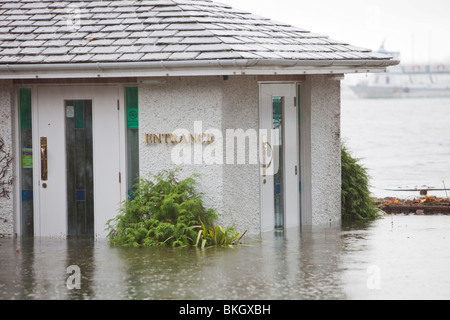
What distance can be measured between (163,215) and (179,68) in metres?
2.16

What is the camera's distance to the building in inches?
462

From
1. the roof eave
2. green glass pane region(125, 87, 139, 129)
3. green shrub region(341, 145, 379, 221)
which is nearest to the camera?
the roof eave

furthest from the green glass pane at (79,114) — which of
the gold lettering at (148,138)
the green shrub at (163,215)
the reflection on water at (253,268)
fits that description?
the reflection on water at (253,268)

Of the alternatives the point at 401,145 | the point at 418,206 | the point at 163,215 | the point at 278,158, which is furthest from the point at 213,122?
the point at 401,145

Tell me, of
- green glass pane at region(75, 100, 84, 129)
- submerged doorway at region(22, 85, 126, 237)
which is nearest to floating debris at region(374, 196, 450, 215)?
submerged doorway at region(22, 85, 126, 237)

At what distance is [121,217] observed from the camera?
11734mm

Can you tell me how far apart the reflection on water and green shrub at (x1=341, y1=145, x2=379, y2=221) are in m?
1.37

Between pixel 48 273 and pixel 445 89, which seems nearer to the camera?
pixel 48 273

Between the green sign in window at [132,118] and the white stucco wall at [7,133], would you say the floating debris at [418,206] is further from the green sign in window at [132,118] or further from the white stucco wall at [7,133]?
the white stucco wall at [7,133]

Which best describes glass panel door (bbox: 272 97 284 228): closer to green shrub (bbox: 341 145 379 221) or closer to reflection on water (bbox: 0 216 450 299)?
reflection on water (bbox: 0 216 450 299)

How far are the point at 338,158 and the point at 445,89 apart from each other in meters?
126

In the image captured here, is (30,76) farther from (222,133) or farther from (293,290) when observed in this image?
(293,290)
